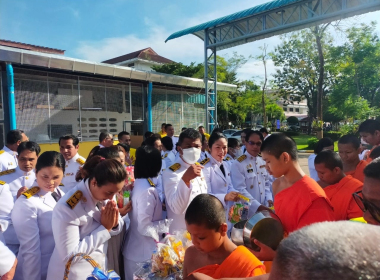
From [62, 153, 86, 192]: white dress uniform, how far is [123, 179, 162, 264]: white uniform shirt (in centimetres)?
204

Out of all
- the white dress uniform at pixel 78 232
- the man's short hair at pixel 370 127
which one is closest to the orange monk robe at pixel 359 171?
the man's short hair at pixel 370 127

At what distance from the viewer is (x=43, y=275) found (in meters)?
2.25

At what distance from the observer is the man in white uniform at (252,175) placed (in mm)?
3836

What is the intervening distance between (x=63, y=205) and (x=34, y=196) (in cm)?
59

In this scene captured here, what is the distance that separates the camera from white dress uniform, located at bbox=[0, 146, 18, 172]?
421 centimetres

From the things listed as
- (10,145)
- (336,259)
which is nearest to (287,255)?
(336,259)

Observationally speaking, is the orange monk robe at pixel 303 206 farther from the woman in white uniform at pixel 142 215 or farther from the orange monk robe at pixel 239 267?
the woman in white uniform at pixel 142 215

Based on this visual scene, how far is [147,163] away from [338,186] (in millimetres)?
1803

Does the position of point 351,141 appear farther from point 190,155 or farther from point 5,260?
point 5,260

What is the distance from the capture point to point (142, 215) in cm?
238

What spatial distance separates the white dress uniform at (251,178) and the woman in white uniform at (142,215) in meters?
1.54

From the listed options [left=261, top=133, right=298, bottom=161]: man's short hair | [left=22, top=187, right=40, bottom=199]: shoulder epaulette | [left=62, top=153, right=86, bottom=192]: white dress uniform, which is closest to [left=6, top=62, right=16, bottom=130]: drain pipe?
[left=62, top=153, right=86, bottom=192]: white dress uniform

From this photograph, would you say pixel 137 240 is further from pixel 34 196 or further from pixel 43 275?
pixel 34 196

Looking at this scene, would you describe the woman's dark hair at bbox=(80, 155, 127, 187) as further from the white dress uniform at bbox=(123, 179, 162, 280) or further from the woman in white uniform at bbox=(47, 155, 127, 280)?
the white dress uniform at bbox=(123, 179, 162, 280)
